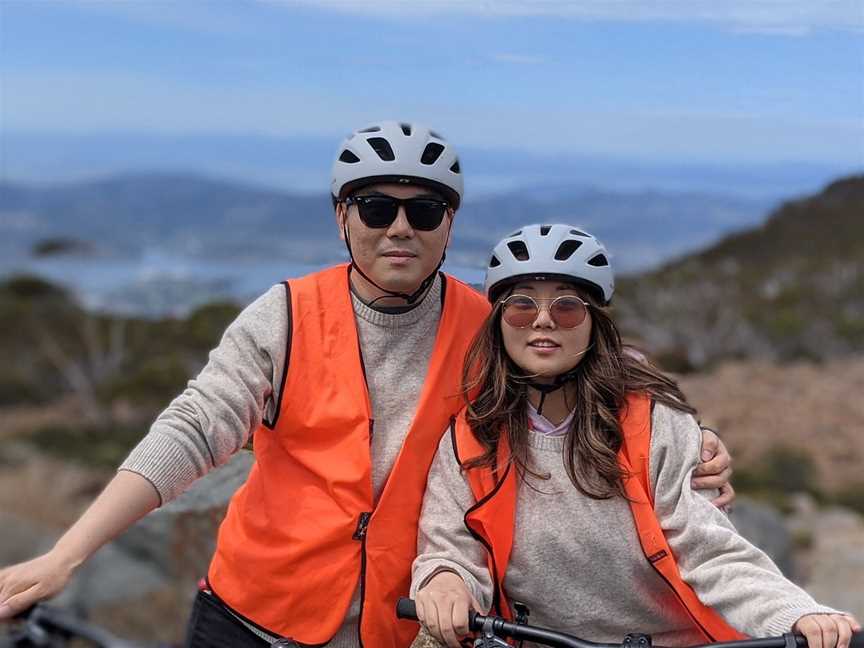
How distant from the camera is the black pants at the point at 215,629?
12.7 ft

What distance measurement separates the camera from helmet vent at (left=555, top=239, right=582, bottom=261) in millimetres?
3762

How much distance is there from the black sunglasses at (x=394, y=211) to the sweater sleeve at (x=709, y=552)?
3.23 ft

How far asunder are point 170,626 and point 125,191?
4703cm

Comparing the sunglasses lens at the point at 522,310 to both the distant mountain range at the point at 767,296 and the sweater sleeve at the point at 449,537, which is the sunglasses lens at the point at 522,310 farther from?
the distant mountain range at the point at 767,296

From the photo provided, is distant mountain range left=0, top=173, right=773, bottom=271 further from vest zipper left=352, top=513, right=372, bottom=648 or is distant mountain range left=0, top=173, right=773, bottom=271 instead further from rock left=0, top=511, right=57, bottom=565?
vest zipper left=352, top=513, right=372, bottom=648

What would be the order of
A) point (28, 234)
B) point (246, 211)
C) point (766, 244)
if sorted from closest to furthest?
point (28, 234), point (246, 211), point (766, 244)

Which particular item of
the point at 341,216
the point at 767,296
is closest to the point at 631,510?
the point at 341,216

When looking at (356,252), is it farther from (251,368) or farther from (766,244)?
(766,244)

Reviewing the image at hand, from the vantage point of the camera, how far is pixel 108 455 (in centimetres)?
3616

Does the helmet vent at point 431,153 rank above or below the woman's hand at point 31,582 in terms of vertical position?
above

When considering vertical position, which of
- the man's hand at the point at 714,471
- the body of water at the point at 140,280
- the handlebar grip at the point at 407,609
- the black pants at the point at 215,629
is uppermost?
the man's hand at the point at 714,471

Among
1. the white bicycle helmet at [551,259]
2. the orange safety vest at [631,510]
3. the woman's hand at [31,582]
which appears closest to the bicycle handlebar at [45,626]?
the woman's hand at [31,582]

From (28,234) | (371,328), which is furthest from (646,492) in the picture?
(28,234)

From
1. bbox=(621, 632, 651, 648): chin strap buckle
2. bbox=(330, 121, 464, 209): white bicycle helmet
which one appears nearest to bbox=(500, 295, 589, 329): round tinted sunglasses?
bbox=(330, 121, 464, 209): white bicycle helmet
